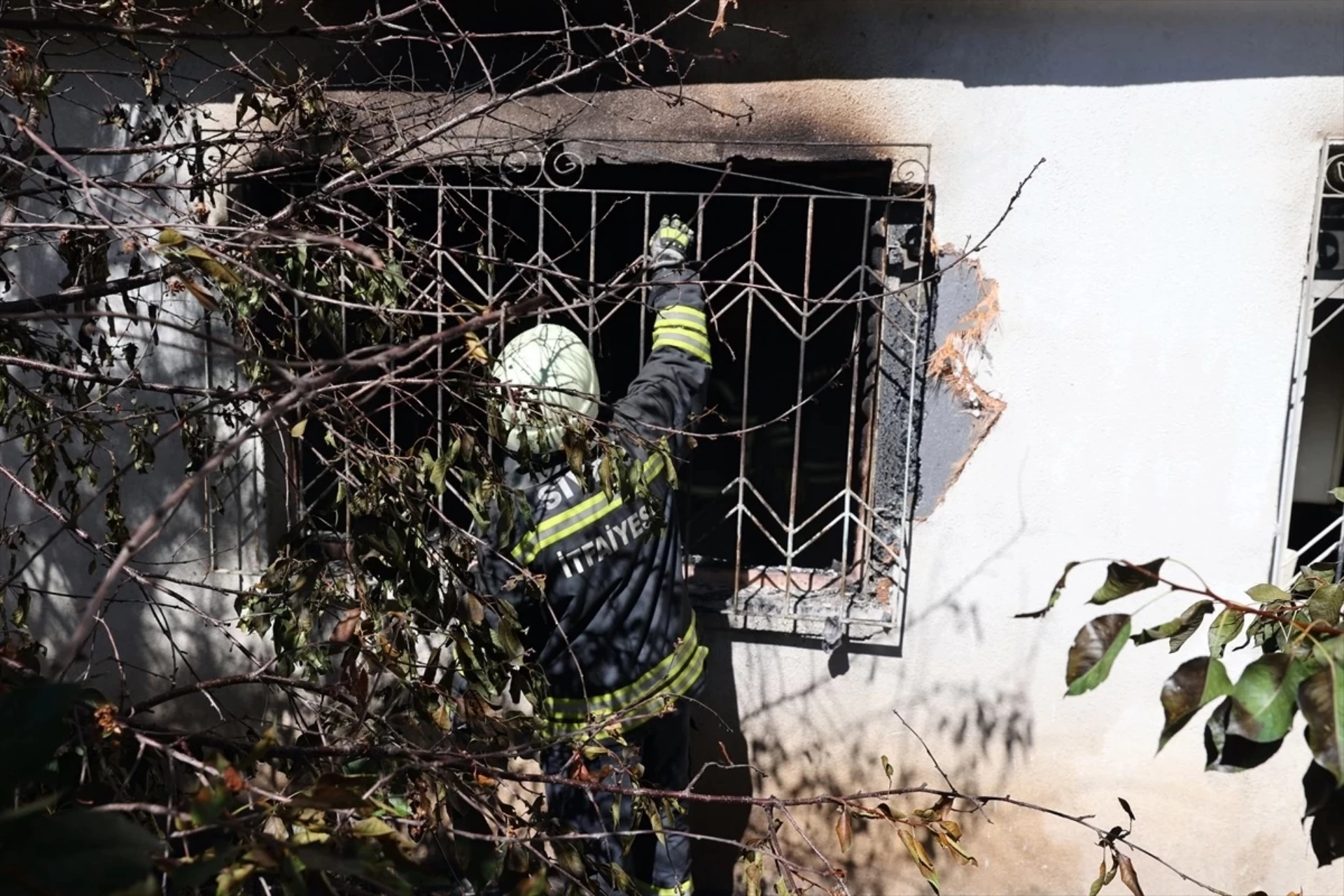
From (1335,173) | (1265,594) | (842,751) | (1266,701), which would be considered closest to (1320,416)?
(1335,173)

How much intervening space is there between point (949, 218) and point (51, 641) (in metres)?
3.28

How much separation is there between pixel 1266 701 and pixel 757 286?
1.57 meters

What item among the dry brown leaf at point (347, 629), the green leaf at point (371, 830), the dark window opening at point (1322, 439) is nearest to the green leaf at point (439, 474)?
the dry brown leaf at point (347, 629)

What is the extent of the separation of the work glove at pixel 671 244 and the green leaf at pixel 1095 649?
183cm

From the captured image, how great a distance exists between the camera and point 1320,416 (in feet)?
13.3

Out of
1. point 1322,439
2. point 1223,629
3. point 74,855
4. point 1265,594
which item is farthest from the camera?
point 1322,439

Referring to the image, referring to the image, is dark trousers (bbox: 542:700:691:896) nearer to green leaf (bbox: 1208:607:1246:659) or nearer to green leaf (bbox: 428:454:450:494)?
green leaf (bbox: 428:454:450:494)

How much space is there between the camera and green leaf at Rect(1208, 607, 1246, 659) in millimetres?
1350

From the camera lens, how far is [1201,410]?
116 inches

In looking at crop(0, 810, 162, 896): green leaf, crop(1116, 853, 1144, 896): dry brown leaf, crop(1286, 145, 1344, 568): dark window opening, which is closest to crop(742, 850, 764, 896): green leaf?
crop(1116, 853, 1144, 896): dry brown leaf

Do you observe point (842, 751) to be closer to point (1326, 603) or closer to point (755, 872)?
point (755, 872)

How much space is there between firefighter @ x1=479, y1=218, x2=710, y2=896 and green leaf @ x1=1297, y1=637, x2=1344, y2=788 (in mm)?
1621

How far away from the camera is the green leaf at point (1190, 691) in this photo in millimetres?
1148

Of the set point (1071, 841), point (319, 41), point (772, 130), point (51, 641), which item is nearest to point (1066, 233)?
point (772, 130)
